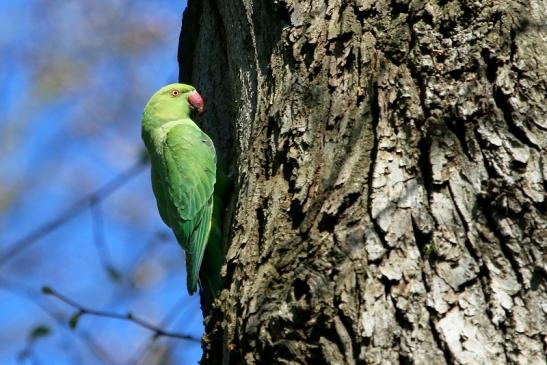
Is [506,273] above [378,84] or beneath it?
beneath

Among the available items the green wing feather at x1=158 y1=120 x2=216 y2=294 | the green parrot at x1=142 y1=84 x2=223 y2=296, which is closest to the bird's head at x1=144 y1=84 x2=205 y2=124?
the green parrot at x1=142 y1=84 x2=223 y2=296

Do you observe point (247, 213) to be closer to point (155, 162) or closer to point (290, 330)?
point (290, 330)

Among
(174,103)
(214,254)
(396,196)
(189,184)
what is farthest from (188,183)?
(396,196)

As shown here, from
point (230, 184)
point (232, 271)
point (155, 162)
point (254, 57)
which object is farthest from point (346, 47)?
point (155, 162)

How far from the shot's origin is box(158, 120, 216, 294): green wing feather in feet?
11.9

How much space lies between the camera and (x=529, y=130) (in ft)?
7.03

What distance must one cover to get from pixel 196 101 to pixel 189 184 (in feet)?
1.53

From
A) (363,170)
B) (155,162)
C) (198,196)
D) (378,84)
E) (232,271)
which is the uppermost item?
(155,162)

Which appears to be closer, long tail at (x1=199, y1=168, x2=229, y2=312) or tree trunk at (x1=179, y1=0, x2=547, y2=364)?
tree trunk at (x1=179, y1=0, x2=547, y2=364)

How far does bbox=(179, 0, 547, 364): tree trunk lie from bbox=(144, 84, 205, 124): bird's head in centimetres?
127

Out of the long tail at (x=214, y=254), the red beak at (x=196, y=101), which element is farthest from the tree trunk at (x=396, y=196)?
the red beak at (x=196, y=101)

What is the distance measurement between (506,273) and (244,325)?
0.78 meters

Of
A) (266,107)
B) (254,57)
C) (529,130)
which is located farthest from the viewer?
(254,57)

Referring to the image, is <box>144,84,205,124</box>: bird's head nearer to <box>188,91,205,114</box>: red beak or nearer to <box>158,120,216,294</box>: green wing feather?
<box>188,91,205,114</box>: red beak
